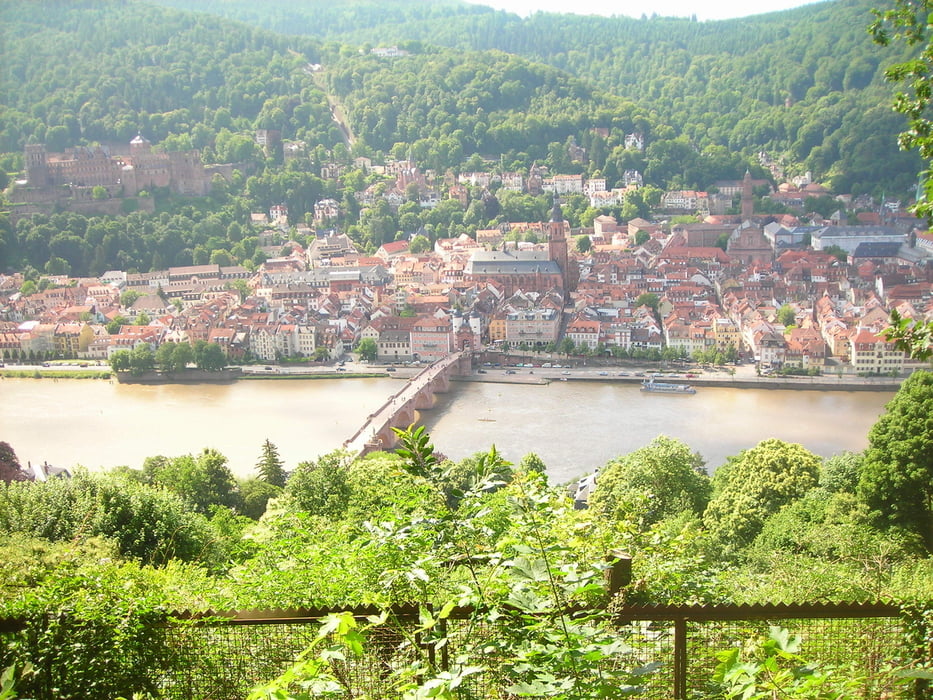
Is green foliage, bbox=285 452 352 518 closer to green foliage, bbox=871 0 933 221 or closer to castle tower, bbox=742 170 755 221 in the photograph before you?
green foliage, bbox=871 0 933 221

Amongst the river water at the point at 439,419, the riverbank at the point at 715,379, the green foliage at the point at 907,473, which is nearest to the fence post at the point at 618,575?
the green foliage at the point at 907,473

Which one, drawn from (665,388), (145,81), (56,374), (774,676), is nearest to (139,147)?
(145,81)

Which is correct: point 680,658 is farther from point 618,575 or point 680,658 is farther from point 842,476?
point 842,476

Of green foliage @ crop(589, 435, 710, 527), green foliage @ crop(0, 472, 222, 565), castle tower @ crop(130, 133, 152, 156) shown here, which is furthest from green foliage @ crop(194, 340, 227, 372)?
castle tower @ crop(130, 133, 152, 156)

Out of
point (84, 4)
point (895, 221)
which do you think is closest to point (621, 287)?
point (895, 221)

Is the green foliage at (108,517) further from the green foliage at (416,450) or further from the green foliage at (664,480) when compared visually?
the green foliage at (664,480)
